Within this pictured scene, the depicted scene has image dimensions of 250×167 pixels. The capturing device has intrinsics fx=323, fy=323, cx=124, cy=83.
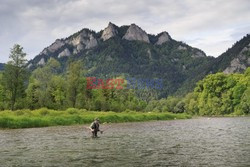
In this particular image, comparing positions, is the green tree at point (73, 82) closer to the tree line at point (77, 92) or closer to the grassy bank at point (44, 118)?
the tree line at point (77, 92)

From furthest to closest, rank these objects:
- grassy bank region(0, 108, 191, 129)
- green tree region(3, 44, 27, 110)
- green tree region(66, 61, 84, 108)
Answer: green tree region(66, 61, 84, 108) < green tree region(3, 44, 27, 110) < grassy bank region(0, 108, 191, 129)

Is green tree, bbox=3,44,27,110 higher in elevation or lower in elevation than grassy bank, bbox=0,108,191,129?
higher

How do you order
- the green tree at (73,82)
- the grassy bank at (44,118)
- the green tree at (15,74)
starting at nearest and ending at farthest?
the grassy bank at (44,118)
the green tree at (15,74)
the green tree at (73,82)

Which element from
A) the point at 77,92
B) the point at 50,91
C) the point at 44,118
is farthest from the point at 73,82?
the point at 44,118

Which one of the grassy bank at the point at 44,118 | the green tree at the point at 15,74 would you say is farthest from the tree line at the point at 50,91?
the grassy bank at the point at 44,118

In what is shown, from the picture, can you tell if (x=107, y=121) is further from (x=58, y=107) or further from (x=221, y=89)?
(x=221, y=89)

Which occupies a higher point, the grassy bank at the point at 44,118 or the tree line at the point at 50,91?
the tree line at the point at 50,91

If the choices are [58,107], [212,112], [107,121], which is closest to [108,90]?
[58,107]

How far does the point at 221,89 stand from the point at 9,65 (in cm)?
10813

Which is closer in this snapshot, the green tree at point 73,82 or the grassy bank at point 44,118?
the grassy bank at point 44,118

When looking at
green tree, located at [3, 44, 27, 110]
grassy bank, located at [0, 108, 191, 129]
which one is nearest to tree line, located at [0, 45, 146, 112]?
green tree, located at [3, 44, 27, 110]

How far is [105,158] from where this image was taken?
75.8 feet

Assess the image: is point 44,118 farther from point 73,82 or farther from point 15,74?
point 73,82

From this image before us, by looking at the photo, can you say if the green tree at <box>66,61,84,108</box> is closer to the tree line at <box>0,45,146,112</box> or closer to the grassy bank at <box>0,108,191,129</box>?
the tree line at <box>0,45,146,112</box>
